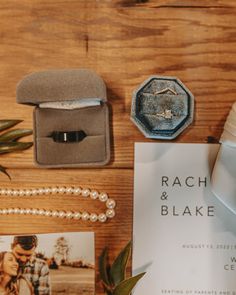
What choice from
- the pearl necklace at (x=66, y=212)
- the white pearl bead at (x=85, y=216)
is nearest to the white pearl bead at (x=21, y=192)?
the pearl necklace at (x=66, y=212)

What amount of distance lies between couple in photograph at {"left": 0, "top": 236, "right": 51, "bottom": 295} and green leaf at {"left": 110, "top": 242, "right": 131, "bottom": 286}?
106 mm

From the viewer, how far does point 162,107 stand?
72 centimetres

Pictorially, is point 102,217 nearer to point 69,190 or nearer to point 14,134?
point 69,190

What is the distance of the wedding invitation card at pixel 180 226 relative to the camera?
0.72 metres

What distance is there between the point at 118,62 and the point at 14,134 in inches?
8.1

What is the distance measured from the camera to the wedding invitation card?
72 centimetres

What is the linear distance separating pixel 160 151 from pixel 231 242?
0.19m

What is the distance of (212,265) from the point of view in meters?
0.72

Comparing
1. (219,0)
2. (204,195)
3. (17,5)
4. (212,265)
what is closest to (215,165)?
(204,195)

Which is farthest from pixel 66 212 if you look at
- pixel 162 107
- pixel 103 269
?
pixel 162 107

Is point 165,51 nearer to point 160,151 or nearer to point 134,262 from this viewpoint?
point 160,151

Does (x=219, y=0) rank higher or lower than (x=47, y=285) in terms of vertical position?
higher

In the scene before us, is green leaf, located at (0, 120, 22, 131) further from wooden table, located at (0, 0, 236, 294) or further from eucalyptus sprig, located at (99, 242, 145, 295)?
eucalyptus sprig, located at (99, 242, 145, 295)

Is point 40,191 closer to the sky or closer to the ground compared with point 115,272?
closer to the sky
